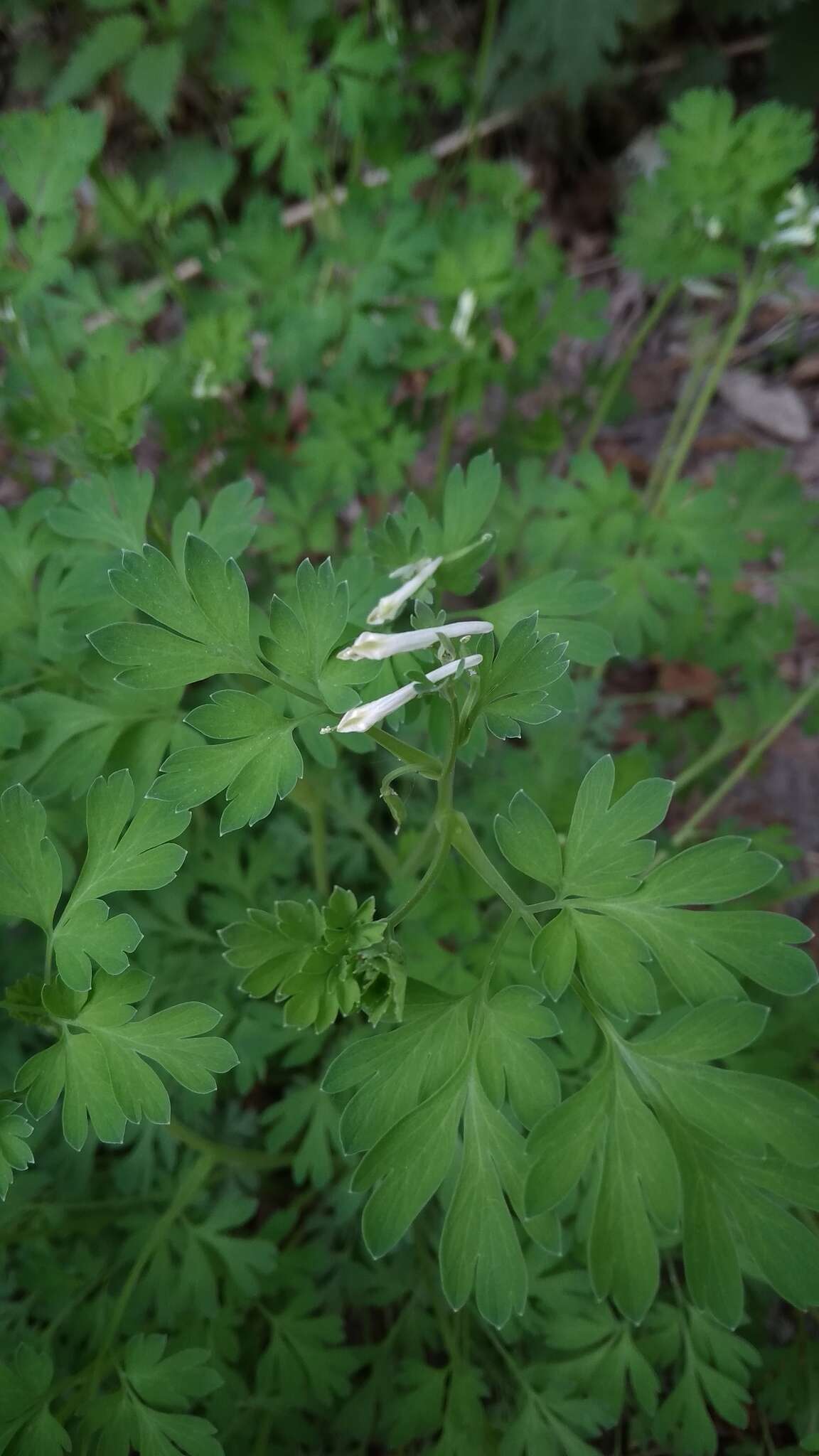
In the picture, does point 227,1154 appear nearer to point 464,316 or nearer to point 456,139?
point 464,316

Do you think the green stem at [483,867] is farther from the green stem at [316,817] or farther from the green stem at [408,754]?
the green stem at [316,817]

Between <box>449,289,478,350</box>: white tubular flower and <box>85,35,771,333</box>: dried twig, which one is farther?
<box>85,35,771,333</box>: dried twig

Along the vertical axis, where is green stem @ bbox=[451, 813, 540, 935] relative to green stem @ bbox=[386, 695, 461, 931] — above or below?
below

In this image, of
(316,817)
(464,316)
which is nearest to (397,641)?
(316,817)

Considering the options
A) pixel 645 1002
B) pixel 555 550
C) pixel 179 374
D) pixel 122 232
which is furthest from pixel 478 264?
pixel 645 1002

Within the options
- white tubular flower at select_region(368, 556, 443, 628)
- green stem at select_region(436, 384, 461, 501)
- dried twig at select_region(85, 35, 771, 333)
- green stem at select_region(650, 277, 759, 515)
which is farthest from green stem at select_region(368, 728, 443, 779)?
dried twig at select_region(85, 35, 771, 333)

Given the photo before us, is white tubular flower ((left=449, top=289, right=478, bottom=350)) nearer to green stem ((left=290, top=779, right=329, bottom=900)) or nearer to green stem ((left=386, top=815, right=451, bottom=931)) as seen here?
green stem ((left=290, top=779, right=329, bottom=900))
